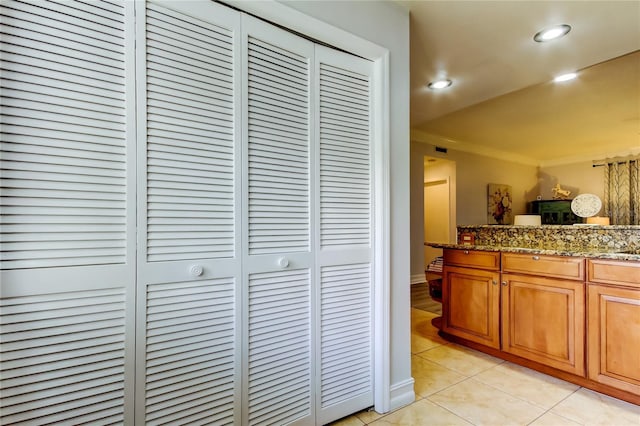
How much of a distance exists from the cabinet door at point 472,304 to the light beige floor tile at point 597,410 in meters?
0.61

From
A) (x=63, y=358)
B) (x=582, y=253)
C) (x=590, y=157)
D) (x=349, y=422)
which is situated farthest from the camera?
(x=590, y=157)

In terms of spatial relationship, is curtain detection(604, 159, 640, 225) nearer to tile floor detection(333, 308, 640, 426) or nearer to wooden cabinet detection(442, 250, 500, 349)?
wooden cabinet detection(442, 250, 500, 349)

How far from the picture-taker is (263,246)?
1537 mm

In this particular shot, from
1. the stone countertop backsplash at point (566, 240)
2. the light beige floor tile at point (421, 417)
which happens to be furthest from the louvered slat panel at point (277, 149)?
the stone countertop backsplash at point (566, 240)

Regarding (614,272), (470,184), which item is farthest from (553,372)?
(470,184)

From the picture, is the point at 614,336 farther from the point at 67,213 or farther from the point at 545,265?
the point at 67,213

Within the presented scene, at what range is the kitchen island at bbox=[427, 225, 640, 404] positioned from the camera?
1.96 m

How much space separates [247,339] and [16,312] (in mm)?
834

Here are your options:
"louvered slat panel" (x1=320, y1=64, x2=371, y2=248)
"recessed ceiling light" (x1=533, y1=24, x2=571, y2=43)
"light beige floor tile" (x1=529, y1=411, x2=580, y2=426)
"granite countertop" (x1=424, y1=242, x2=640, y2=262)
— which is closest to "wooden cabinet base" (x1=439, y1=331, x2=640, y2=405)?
"light beige floor tile" (x1=529, y1=411, x2=580, y2=426)

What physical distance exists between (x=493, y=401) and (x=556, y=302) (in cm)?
84

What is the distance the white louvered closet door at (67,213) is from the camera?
1.04m

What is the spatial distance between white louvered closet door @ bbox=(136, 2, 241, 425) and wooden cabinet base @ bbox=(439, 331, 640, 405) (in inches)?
86.2

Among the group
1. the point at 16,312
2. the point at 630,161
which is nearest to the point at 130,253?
the point at 16,312

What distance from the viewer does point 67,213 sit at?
1.13 metres
